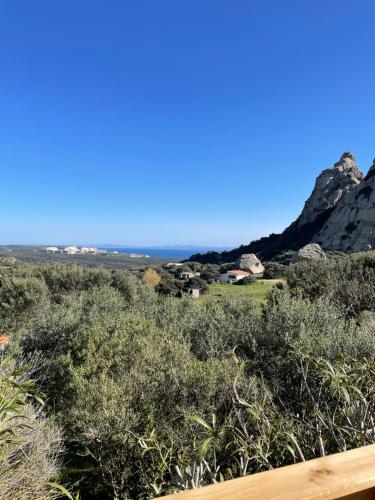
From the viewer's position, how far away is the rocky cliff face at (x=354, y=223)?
232ft

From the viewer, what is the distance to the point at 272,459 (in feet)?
11.1

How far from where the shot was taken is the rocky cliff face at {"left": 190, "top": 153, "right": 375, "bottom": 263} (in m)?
73.2

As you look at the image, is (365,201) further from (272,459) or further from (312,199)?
(272,459)

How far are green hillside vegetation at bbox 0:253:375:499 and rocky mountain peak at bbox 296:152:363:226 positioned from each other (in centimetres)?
8737

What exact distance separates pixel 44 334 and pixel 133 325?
14.6 ft

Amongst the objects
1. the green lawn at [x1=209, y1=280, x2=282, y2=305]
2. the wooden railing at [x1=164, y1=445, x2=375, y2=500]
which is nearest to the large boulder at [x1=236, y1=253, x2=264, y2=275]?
the green lawn at [x1=209, y1=280, x2=282, y2=305]

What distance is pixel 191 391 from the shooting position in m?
6.21

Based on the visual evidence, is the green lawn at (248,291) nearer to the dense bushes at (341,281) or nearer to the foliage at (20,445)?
the dense bushes at (341,281)

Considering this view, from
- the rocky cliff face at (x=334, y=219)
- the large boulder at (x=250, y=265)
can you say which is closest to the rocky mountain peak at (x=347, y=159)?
the rocky cliff face at (x=334, y=219)

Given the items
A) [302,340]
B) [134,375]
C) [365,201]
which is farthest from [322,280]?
[365,201]

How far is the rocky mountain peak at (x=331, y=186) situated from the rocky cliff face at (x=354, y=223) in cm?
1116

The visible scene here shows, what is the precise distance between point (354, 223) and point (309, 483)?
81319 millimetres

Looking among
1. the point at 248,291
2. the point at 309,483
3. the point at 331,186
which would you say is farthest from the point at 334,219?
the point at 309,483

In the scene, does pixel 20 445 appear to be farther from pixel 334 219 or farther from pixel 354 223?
pixel 334 219
